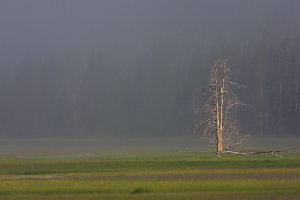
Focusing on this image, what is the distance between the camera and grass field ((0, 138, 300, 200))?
33625 millimetres

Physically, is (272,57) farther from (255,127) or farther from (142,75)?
(142,75)

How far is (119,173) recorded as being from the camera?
47.0 m

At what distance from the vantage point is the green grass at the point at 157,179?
33.6m

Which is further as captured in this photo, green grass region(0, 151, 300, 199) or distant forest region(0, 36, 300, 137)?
distant forest region(0, 36, 300, 137)

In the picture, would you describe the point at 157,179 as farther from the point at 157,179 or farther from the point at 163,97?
the point at 163,97

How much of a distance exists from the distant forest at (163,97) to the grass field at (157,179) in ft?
266

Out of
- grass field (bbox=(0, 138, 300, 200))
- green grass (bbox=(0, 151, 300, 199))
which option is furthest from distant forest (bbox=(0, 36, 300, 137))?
green grass (bbox=(0, 151, 300, 199))

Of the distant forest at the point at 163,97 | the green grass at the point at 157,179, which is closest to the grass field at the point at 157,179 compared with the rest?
the green grass at the point at 157,179

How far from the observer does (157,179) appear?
4125 centimetres

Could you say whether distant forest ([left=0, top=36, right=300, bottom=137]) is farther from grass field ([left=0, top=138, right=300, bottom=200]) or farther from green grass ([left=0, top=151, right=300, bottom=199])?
green grass ([left=0, top=151, right=300, bottom=199])

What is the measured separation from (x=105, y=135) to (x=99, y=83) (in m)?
22.9

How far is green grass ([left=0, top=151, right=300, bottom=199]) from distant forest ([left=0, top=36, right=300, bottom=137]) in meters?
81.5

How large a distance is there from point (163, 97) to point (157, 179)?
445 feet

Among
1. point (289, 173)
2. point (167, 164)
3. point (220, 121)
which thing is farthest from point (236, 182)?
point (220, 121)
